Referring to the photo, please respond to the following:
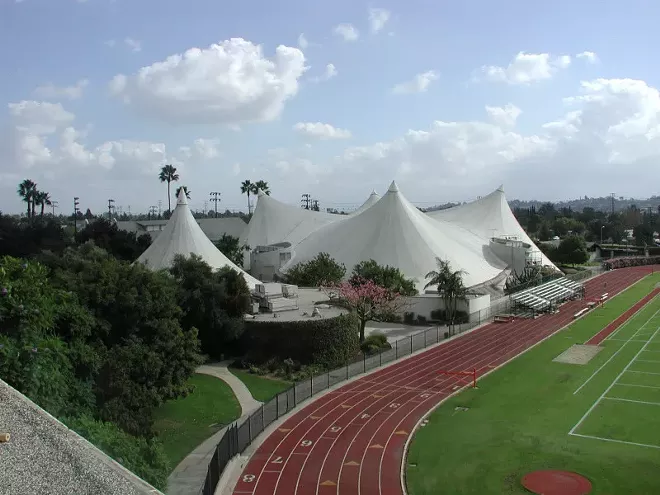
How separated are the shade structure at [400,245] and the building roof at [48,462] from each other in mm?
35434

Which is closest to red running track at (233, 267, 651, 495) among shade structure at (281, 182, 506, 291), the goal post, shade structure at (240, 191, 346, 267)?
the goal post

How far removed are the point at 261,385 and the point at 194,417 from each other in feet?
15.1

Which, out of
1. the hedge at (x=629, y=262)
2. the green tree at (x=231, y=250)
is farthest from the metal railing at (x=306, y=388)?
the hedge at (x=629, y=262)

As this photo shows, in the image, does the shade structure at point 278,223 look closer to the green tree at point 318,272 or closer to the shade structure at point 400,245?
the shade structure at point 400,245

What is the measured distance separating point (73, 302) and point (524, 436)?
14.5m

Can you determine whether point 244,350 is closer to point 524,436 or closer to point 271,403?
point 271,403

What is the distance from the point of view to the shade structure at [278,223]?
2660 inches

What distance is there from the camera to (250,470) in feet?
52.9

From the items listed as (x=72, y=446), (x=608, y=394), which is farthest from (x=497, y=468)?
(x=72, y=446)

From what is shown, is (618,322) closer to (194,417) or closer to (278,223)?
(194,417)

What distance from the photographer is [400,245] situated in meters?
46.6

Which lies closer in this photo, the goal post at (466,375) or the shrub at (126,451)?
the shrub at (126,451)

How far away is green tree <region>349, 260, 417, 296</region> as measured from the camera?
36.5 m

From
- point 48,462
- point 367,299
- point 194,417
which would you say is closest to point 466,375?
point 367,299
